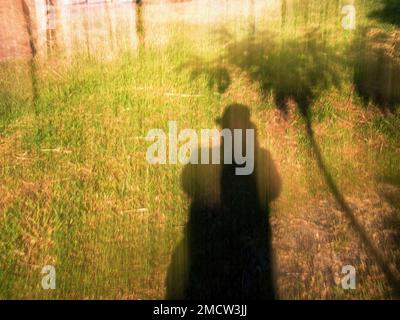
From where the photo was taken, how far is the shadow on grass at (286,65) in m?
5.11

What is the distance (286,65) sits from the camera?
5309 mm

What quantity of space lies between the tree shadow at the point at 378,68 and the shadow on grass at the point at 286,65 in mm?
311

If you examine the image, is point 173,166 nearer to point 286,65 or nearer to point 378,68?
point 286,65

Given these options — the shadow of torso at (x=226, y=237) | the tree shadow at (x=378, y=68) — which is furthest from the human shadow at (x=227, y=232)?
the tree shadow at (x=378, y=68)

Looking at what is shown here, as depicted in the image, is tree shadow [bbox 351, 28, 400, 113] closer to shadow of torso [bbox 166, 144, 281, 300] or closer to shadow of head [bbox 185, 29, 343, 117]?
shadow of head [bbox 185, 29, 343, 117]

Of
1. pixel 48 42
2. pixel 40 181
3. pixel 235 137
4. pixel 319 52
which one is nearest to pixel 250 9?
pixel 319 52

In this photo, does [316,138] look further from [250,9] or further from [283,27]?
[250,9]

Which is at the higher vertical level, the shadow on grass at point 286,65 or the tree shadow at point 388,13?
the tree shadow at point 388,13

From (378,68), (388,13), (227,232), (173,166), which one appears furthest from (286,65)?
(227,232)

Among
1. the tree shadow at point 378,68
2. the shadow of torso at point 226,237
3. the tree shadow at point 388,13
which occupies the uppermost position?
the tree shadow at point 388,13

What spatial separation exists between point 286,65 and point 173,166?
2339mm

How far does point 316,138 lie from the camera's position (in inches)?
186

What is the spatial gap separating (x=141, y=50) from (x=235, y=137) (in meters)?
2.07

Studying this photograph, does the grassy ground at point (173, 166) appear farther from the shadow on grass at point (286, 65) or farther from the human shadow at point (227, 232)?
the human shadow at point (227, 232)
